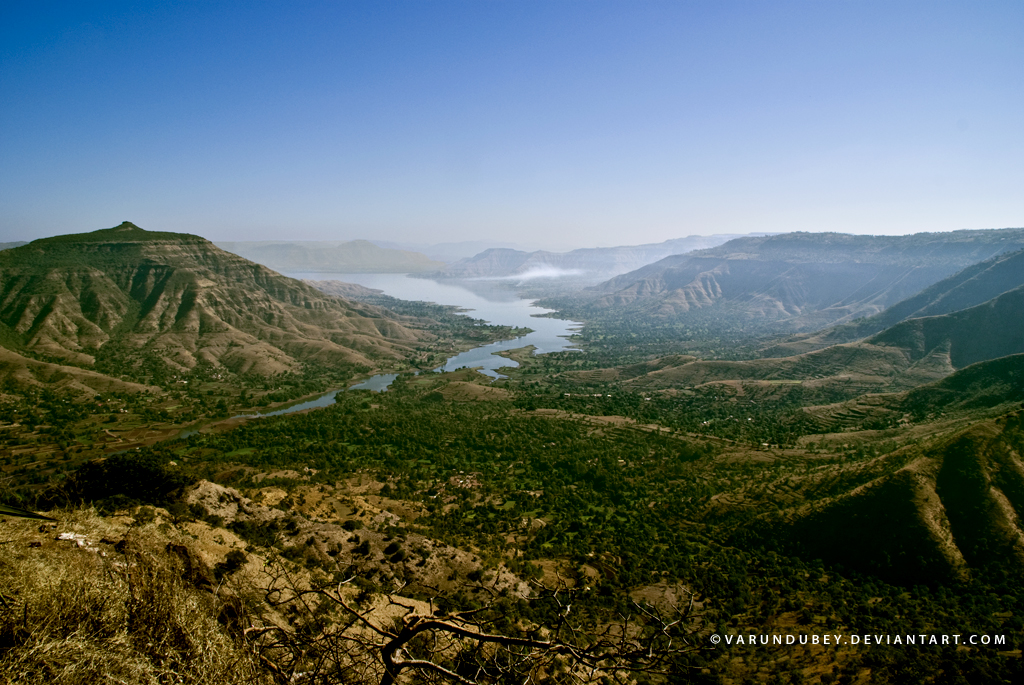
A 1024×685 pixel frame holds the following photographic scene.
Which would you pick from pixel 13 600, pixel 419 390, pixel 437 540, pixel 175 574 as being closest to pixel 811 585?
pixel 437 540

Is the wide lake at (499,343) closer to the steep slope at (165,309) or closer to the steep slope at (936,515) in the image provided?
the steep slope at (165,309)

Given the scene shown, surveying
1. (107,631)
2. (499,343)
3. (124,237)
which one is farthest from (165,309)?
(107,631)

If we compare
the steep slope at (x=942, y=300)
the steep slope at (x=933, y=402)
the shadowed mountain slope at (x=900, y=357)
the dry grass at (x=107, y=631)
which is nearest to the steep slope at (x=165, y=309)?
the shadowed mountain slope at (x=900, y=357)

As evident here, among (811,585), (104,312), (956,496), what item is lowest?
(811,585)

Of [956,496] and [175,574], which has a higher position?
[175,574]

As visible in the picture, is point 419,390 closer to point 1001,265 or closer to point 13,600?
point 13,600

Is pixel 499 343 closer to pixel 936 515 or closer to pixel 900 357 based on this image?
pixel 900 357
